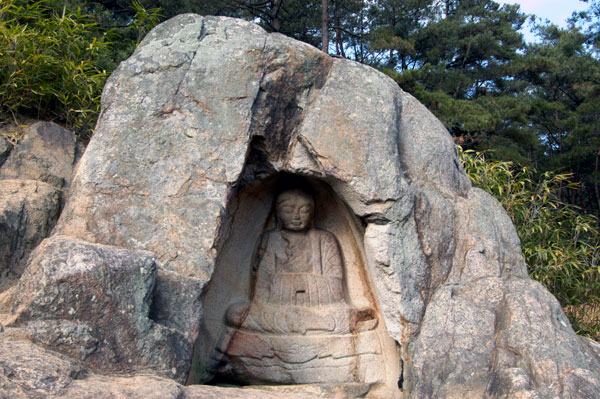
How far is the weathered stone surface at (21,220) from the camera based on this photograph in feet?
13.8

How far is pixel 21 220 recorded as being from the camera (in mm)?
4281

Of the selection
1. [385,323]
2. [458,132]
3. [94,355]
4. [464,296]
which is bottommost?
[94,355]

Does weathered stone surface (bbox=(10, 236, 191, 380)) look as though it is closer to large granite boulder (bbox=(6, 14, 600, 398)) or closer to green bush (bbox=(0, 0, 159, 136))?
large granite boulder (bbox=(6, 14, 600, 398))

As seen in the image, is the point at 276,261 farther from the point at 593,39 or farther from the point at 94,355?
the point at 593,39

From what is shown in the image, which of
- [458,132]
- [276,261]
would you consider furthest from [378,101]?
[458,132]

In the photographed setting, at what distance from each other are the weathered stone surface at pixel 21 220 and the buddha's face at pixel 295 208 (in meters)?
1.66

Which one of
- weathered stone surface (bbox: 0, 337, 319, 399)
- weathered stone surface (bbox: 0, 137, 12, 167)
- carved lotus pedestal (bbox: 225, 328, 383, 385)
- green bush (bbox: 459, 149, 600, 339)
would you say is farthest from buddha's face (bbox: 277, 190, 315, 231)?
green bush (bbox: 459, 149, 600, 339)

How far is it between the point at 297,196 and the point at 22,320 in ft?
7.49

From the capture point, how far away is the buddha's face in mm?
4754

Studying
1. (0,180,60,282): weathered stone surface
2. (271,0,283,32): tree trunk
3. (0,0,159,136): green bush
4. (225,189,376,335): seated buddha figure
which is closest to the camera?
(0,180,60,282): weathered stone surface

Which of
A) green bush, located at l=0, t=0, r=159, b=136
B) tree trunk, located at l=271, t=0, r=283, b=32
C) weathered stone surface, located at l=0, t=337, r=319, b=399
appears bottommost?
weathered stone surface, located at l=0, t=337, r=319, b=399

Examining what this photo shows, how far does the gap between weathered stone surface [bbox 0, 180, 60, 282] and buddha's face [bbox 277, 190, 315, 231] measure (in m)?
1.66

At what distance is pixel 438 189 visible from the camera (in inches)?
176

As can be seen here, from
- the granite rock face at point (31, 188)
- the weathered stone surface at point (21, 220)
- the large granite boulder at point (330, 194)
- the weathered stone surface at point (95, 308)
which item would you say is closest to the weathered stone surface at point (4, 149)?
the granite rock face at point (31, 188)
